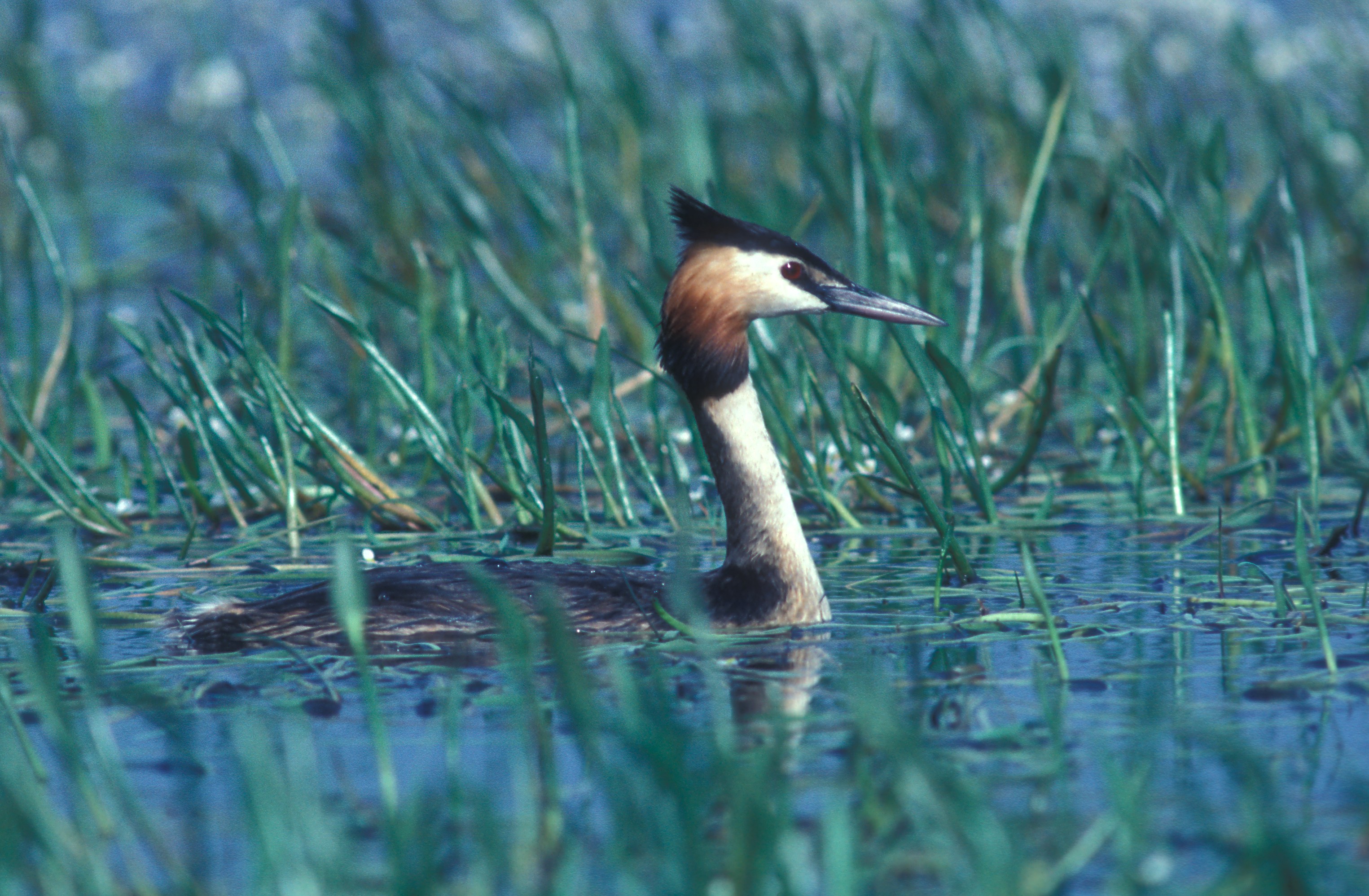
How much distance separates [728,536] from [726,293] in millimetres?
657

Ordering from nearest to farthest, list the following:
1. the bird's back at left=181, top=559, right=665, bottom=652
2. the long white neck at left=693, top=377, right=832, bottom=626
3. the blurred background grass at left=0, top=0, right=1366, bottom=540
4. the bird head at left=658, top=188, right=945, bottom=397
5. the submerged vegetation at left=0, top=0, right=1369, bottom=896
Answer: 1. the submerged vegetation at left=0, top=0, right=1369, bottom=896
2. the bird's back at left=181, top=559, right=665, bottom=652
3. the long white neck at left=693, top=377, right=832, bottom=626
4. the bird head at left=658, top=188, right=945, bottom=397
5. the blurred background grass at left=0, top=0, right=1366, bottom=540

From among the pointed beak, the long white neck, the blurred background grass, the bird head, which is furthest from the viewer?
the blurred background grass

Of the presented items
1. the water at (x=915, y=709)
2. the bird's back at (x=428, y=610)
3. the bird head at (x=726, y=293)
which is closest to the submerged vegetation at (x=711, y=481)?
the water at (x=915, y=709)

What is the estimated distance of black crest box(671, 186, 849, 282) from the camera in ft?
16.7

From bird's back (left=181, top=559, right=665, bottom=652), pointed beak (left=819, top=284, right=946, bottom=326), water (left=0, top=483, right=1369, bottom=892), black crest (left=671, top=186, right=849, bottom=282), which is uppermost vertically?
black crest (left=671, top=186, right=849, bottom=282)

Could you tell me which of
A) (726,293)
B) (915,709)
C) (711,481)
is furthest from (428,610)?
(711,481)

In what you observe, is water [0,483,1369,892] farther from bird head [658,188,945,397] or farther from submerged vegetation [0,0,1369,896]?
bird head [658,188,945,397]

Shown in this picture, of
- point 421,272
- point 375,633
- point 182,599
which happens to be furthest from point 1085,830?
point 421,272

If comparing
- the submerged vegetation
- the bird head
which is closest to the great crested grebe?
the bird head

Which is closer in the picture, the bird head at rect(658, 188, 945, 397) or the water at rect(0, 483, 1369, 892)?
the water at rect(0, 483, 1369, 892)

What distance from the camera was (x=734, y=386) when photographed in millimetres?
5141

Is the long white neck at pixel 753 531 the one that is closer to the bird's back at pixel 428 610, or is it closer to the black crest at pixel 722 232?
the bird's back at pixel 428 610

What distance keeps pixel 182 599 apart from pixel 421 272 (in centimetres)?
191

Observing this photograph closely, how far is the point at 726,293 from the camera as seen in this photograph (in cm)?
507
